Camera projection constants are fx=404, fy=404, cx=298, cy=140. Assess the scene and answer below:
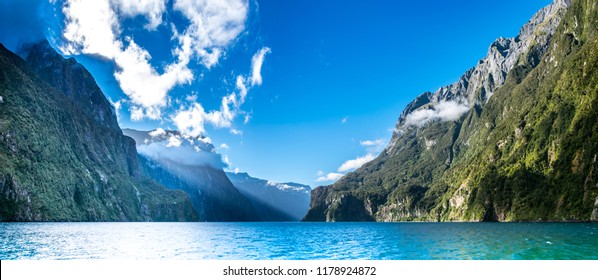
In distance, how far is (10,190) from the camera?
651 ft

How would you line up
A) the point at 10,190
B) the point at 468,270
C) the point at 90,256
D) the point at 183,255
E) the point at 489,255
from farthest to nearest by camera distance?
the point at 10,190 < the point at 183,255 < the point at 90,256 < the point at 489,255 < the point at 468,270

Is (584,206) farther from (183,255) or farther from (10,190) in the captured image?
(10,190)

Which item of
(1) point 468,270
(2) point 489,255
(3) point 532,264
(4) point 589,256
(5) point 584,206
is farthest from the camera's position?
(5) point 584,206

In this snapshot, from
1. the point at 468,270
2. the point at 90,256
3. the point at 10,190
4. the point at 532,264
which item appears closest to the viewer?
the point at 468,270

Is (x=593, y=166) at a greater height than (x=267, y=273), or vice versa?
(x=593, y=166)

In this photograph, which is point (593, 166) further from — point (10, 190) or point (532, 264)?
point (10, 190)

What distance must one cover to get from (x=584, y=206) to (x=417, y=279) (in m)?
200

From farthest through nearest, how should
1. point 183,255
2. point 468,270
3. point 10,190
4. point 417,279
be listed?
point 10,190 < point 183,255 < point 468,270 < point 417,279

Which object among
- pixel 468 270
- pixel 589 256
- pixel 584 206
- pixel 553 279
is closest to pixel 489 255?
pixel 589 256

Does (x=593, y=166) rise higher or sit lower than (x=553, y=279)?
higher

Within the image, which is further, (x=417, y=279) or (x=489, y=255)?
(x=489, y=255)

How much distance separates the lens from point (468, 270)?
33.9m

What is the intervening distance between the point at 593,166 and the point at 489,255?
18630cm

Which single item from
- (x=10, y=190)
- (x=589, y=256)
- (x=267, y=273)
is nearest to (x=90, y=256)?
(x=267, y=273)
